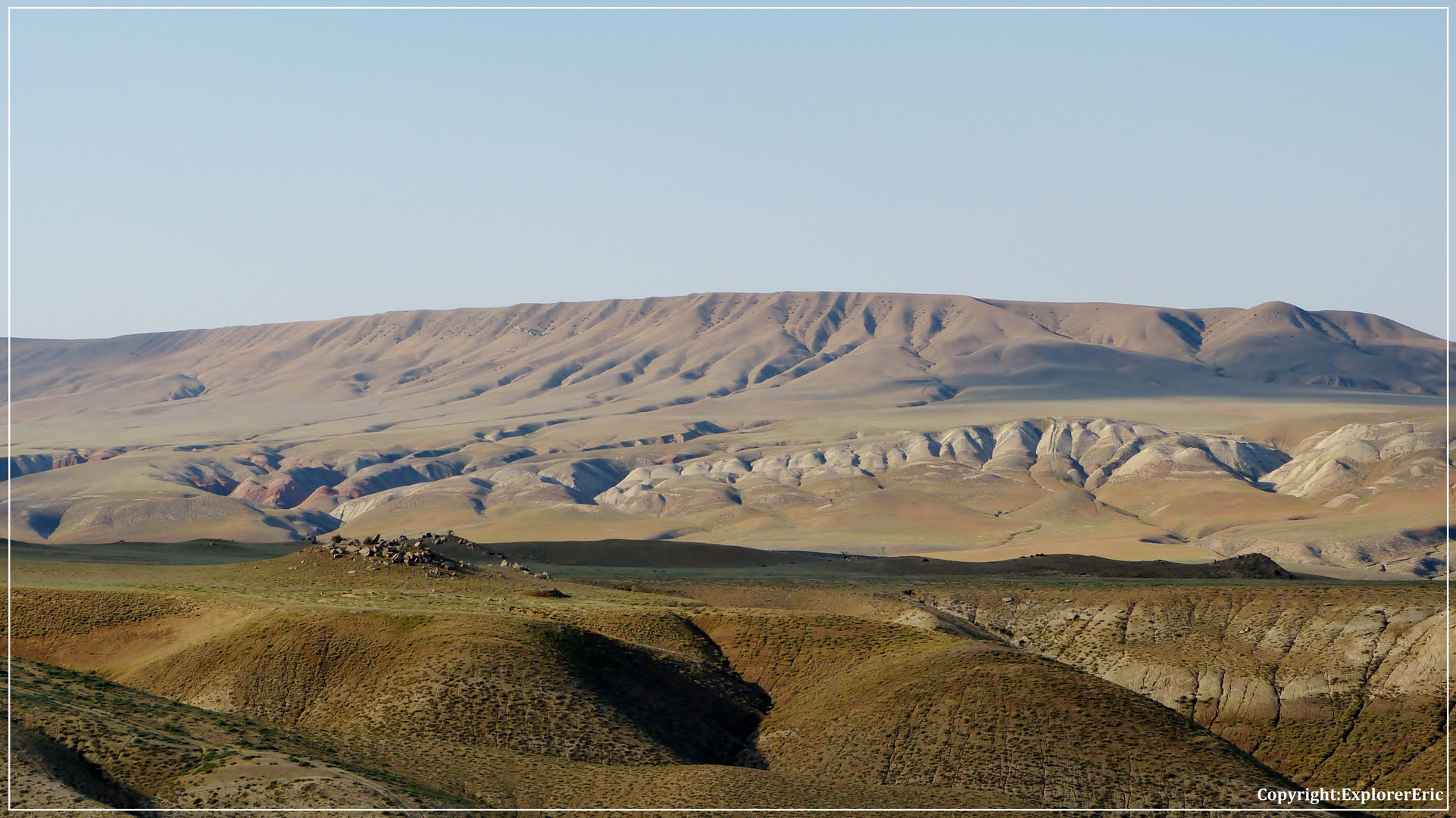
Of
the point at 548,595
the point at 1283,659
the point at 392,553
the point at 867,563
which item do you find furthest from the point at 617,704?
the point at 867,563

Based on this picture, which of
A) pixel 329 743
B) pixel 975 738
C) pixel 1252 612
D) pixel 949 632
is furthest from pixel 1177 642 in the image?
pixel 329 743

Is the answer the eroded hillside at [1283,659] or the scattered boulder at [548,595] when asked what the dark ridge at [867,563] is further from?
the scattered boulder at [548,595]

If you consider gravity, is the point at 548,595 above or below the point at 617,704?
above

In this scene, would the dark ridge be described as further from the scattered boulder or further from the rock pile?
the scattered boulder

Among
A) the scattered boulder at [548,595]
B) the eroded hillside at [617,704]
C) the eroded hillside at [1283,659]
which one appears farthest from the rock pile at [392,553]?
the eroded hillside at [1283,659]

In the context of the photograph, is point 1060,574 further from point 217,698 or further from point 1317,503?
point 1317,503

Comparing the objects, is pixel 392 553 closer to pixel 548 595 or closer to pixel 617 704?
pixel 548 595

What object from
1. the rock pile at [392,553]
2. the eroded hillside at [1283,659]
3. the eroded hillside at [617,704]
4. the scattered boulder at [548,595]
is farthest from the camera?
the rock pile at [392,553]

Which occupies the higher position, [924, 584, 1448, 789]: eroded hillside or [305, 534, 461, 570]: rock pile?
[305, 534, 461, 570]: rock pile

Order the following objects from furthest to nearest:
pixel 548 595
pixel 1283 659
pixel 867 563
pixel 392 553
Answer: pixel 867 563
pixel 392 553
pixel 548 595
pixel 1283 659

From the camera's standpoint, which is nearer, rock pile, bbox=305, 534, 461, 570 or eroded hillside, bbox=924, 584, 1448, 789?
eroded hillside, bbox=924, 584, 1448, 789

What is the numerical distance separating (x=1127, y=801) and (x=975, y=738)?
17.5ft

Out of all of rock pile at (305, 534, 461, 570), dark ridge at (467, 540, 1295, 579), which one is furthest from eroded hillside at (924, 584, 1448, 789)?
rock pile at (305, 534, 461, 570)

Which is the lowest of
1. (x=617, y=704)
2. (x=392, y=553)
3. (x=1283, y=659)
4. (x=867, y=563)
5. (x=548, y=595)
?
(x=867, y=563)
